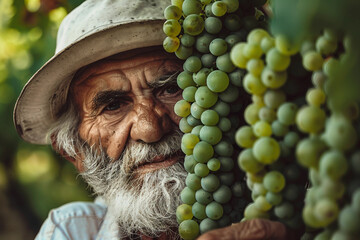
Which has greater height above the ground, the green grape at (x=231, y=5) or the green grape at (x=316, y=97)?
the green grape at (x=231, y=5)

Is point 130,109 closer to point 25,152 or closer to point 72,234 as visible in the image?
point 72,234

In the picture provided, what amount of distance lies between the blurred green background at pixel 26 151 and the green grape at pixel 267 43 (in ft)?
4.57

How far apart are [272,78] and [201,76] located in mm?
358

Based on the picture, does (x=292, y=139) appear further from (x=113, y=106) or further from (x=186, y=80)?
(x=113, y=106)

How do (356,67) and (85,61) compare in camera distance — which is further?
(85,61)

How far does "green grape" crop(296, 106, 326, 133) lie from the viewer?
63cm

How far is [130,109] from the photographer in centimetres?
149

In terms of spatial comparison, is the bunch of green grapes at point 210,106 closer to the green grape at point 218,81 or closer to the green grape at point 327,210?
the green grape at point 218,81

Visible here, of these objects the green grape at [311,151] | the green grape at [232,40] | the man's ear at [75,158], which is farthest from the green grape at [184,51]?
the man's ear at [75,158]

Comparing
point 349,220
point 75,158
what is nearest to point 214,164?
point 349,220

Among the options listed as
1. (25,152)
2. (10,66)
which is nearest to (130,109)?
(10,66)

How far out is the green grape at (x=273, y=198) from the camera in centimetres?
76

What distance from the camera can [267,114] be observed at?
29.1 inches

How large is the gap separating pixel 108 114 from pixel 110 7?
0.37m
